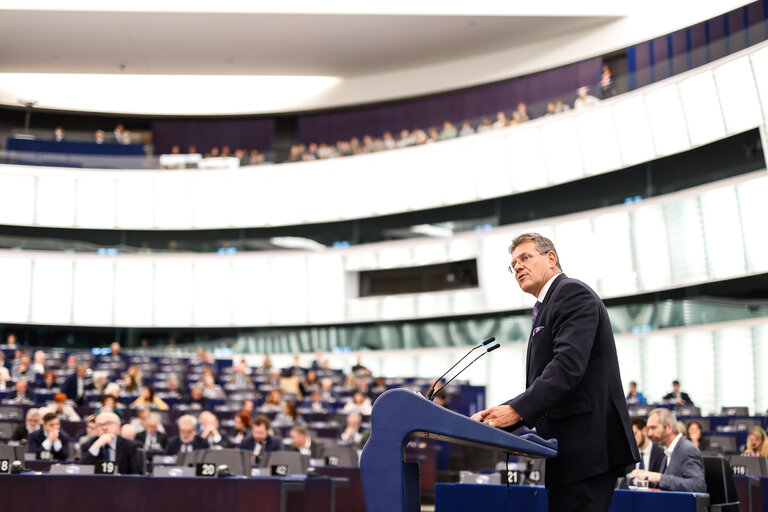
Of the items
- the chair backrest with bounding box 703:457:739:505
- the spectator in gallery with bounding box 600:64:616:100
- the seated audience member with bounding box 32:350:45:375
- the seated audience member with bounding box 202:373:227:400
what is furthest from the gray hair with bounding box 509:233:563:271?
the spectator in gallery with bounding box 600:64:616:100

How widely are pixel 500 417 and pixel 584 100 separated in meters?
20.1

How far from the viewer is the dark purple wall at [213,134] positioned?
31.7 meters

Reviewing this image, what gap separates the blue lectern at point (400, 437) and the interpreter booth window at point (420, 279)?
21933 millimetres

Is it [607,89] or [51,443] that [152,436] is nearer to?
[51,443]

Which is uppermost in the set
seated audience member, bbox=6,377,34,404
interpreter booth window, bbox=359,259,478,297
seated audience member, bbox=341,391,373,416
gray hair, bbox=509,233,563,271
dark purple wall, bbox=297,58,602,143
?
dark purple wall, bbox=297,58,602,143

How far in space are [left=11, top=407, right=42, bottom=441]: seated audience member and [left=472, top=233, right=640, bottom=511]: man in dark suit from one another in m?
8.75

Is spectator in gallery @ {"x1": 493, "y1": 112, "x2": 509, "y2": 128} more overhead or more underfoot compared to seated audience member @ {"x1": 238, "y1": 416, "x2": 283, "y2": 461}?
more overhead

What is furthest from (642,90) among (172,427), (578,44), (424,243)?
(172,427)

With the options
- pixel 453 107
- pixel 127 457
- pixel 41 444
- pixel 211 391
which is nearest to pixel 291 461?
pixel 127 457

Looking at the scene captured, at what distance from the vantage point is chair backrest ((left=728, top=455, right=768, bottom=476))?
28.8 feet

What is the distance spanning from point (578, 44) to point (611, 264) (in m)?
7.10

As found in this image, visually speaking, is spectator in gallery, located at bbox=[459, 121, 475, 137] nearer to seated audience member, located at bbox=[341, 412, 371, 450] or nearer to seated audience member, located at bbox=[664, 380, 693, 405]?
seated audience member, located at bbox=[664, 380, 693, 405]

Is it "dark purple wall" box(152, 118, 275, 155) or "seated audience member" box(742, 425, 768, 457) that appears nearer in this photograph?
"seated audience member" box(742, 425, 768, 457)

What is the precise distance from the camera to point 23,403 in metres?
14.0
